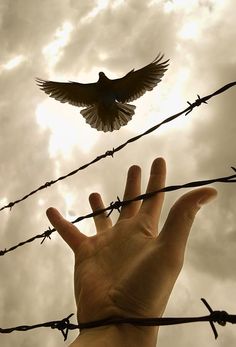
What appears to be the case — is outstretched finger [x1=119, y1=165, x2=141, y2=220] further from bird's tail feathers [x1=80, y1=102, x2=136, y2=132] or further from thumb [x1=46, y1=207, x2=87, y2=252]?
→ bird's tail feathers [x1=80, y1=102, x2=136, y2=132]

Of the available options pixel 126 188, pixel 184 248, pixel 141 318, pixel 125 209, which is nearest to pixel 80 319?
pixel 141 318

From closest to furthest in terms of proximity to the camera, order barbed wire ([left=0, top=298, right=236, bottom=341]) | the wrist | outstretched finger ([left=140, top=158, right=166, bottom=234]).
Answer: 1. barbed wire ([left=0, top=298, right=236, bottom=341])
2. the wrist
3. outstretched finger ([left=140, top=158, right=166, bottom=234])

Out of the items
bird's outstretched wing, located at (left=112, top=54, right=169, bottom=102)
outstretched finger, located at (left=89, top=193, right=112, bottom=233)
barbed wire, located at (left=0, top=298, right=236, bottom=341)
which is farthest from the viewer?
bird's outstretched wing, located at (left=112, top=54, right=169, bottom=102)

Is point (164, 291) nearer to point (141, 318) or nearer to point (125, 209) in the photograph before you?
point (141, 318)

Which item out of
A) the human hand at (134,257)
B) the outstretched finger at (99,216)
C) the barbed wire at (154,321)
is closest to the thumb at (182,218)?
the human hand at (134,257)

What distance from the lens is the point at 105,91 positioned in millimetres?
7125

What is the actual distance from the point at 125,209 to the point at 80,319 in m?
0.78

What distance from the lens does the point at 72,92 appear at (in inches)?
280

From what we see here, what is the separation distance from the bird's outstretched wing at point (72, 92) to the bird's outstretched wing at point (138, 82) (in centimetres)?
42

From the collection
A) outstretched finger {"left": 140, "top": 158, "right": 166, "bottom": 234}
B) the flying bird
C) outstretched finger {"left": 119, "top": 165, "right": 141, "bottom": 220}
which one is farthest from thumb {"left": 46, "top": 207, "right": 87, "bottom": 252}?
the flying bird

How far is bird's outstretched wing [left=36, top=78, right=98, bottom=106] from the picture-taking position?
6.96 m

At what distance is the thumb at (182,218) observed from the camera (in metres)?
1.76

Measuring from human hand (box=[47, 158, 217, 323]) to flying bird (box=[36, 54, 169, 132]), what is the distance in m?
4.54

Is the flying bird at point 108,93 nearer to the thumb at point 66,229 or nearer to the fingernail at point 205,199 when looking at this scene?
the thumb at point 66,229
